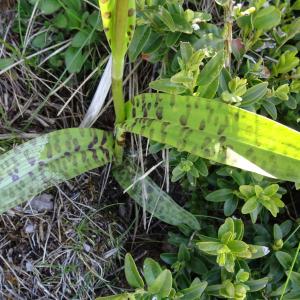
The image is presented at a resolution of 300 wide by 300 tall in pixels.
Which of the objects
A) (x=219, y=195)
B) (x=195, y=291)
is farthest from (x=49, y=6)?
(x=195, y=291)

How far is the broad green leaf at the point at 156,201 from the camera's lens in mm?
1154

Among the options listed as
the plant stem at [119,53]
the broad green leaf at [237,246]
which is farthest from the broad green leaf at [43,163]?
the broad green leaf at [237,246]

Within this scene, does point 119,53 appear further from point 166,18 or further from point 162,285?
point 162,285

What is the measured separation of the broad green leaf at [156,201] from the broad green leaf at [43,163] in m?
0.11

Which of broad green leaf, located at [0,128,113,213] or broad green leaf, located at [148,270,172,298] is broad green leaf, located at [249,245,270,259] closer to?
broad green leaf, located at [148,270,172,298]

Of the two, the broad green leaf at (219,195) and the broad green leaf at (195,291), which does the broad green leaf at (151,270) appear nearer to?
the broad green leaf at (195,291)

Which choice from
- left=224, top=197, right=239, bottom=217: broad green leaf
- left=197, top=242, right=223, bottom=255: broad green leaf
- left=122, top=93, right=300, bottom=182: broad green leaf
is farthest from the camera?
left=224, top=197, right=239, bottom=217: broad green leaf

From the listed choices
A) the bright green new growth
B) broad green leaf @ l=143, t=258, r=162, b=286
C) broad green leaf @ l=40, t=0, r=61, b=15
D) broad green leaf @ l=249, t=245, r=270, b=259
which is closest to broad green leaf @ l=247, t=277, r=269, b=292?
broad green leaf @ l=249, t=245, r=270, b=259

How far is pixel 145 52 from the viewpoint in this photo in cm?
108

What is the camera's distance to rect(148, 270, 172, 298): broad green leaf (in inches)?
35.9

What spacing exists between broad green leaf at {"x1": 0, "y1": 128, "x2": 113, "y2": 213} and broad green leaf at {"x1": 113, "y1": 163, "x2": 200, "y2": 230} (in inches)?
4.3

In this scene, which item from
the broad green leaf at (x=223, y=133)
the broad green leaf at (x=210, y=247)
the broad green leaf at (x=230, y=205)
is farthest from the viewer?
the broad green leaf at (x=230, y=205)

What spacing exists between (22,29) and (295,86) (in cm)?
59

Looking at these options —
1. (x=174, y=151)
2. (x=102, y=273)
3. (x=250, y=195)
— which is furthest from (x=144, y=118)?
(x=102, y=273)
